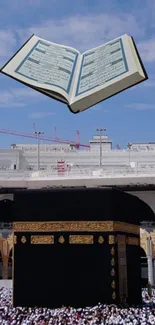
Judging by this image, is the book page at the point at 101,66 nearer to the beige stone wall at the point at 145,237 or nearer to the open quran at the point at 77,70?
the open quran at the point at 77,70

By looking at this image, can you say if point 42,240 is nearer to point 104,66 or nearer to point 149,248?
point 104,66

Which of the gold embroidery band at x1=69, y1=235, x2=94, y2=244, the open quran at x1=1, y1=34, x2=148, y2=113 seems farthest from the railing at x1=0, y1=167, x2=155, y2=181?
the gold embroidery band at x1=69, y1=235, x2=94, y2=244

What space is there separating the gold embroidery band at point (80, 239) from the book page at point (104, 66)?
392 cm

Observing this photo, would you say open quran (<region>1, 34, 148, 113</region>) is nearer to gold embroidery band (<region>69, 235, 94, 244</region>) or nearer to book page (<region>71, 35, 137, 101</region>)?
book page (<region>71, 35, 137, 101</region>)

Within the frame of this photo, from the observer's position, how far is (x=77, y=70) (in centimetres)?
1520

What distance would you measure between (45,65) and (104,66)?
1854 mm

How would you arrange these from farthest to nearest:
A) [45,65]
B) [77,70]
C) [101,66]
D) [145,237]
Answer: [145,237], [77,70], [45,65], [101,66]

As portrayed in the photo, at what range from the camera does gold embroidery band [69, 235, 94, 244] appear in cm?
1408

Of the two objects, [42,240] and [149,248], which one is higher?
[149,248]

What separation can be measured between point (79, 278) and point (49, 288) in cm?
90

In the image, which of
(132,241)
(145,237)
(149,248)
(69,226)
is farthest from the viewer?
(145,237)

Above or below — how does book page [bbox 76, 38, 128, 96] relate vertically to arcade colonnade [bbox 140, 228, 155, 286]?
above

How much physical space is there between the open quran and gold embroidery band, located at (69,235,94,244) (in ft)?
11.8

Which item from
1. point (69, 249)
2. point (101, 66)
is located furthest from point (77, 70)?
point (69, 249)
